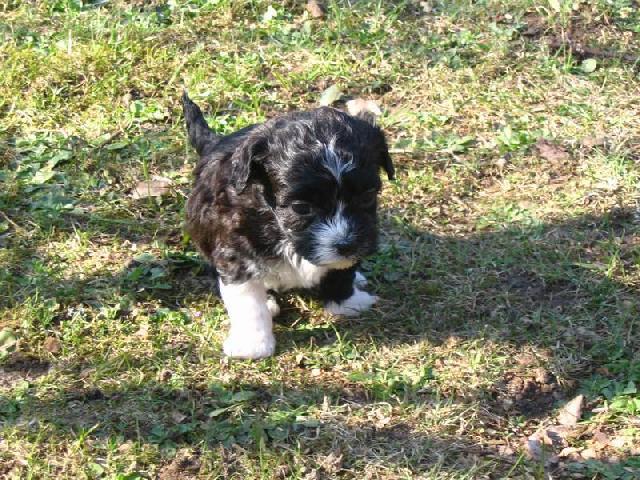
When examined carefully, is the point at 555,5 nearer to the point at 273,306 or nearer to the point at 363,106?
the point at 363,106

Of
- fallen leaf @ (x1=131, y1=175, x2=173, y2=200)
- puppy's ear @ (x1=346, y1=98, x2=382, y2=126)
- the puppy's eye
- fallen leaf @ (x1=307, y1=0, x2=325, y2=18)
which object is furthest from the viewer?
fallen leaf @ (x1=307, y1=0, x2=325, y2=18)

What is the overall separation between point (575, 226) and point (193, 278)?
2181 mm

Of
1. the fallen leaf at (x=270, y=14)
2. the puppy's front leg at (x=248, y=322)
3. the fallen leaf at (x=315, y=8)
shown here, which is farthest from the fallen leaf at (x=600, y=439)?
the fallen leaf at (x=270, y=14)

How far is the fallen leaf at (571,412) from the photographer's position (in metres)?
4.03

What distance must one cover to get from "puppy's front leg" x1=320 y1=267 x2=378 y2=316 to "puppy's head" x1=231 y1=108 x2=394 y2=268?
0.38m

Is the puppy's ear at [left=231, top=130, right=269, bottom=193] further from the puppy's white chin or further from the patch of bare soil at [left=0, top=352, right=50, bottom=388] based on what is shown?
the patch of bare soil at [left=0, top=352, right=50, bottom=388]

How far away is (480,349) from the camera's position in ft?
14.6

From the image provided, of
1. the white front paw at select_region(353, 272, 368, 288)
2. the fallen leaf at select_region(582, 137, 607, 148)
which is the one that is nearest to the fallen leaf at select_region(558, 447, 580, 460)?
the white front paw at select_region(353, 272, 368, 288)

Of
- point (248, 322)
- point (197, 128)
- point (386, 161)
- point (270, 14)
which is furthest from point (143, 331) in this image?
point (270, 14)

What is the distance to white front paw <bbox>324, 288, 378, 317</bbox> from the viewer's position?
4.69 metres

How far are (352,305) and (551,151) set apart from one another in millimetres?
1917

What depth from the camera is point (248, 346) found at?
4340 mm

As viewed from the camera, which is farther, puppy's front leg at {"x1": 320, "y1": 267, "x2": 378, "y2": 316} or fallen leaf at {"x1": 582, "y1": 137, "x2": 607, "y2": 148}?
fallen leaf at {"x1": 582, "y1": 137, "x2": 607, "y2": 148}

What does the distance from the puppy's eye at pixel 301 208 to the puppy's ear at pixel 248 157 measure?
249mm
